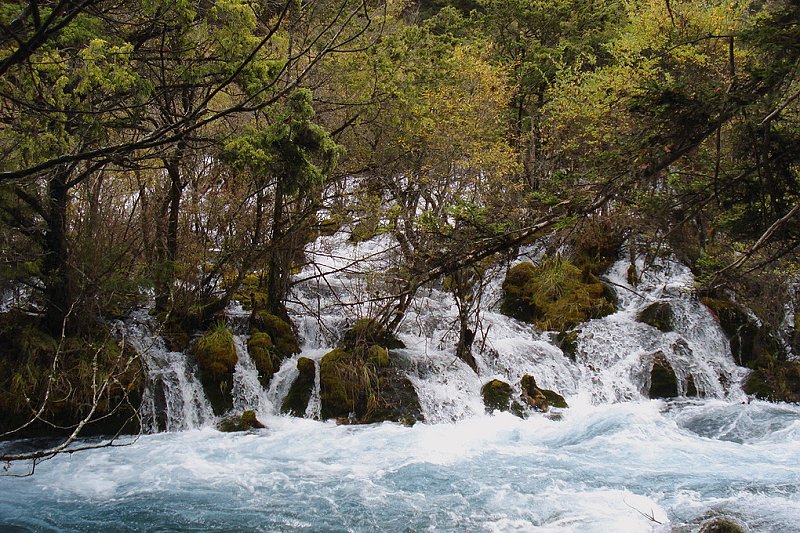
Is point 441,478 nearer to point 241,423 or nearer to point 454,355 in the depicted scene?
point 241,423

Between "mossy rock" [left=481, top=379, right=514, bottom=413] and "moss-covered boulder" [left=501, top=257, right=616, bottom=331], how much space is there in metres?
3.02

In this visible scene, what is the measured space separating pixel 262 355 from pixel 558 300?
23.8 feet

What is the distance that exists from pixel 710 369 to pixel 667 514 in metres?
7.25

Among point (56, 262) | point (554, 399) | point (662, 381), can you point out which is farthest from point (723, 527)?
point (56, 262)

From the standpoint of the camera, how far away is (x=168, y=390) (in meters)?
11.2

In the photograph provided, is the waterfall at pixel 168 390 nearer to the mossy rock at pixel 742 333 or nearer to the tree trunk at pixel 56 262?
the tree trunk at pixel 56 262

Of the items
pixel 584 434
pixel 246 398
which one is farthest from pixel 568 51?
pixel 246 398

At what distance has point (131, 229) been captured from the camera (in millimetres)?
12133

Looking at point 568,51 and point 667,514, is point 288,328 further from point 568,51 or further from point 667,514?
point 568,51

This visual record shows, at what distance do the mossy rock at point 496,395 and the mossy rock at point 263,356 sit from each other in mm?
3970

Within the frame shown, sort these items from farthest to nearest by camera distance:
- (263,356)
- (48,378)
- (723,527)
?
(263,356)
(48,378)
(723,527)

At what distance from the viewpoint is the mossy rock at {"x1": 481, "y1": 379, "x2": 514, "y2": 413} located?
12.3 metres

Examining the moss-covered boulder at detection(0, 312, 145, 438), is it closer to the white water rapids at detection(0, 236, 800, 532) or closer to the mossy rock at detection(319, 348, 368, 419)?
the white water rapids at detection(0, 236, 800, 532)

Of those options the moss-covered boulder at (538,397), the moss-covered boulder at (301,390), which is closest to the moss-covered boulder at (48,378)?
the moss-covered boulder at (301,390)
